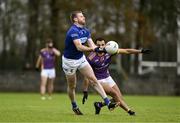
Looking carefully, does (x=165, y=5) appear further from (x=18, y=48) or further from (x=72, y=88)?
(x=72, y=88)

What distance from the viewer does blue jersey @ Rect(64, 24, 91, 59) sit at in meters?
16.5

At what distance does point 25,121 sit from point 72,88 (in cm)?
274

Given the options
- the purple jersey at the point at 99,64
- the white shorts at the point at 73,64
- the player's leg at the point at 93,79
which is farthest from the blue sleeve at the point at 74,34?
the purple jersey at the point at 99,64

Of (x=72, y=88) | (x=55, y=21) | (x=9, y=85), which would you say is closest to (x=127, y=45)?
(x=55, y=21)

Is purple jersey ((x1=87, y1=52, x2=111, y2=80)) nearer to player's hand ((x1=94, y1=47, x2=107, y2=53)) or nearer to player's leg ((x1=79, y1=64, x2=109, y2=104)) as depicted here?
player's leg ((x1=79, y1=64, x2=109, y2=104))

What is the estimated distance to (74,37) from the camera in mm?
16422

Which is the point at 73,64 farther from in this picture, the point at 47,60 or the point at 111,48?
the point at 47,60

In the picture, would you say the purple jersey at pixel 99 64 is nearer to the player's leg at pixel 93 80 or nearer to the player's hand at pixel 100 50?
the player's leg at pixel 93 80

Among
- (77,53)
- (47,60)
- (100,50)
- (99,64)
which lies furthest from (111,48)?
(47,60)

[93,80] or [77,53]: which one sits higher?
[77,53]

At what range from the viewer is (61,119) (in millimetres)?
15297

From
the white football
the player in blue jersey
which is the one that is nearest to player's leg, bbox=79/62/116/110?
the player in blue jersey

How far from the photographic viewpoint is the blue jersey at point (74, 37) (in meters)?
16.5

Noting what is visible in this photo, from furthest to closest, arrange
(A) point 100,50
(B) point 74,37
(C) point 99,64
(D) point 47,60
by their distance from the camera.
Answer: (D) point 47,60 → (C) point 99,64 → (B) point 74,37 → (A) point 100,50
